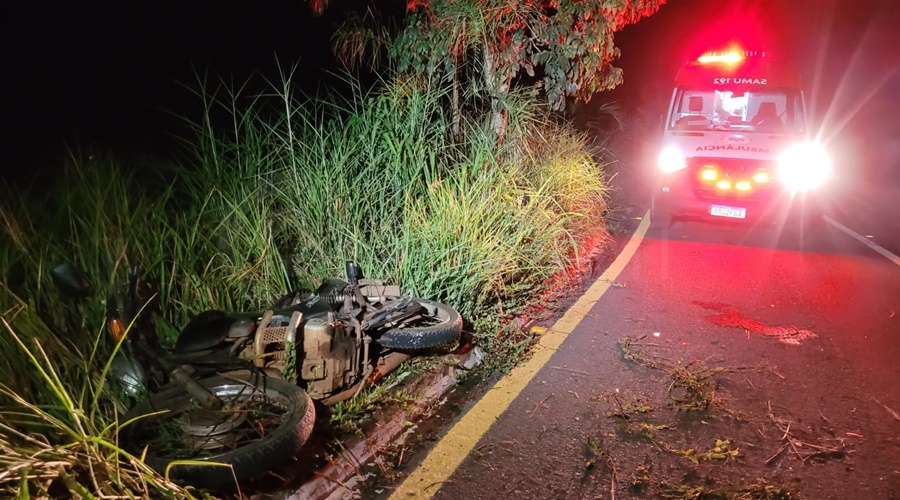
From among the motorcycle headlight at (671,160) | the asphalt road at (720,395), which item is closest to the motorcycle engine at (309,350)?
the asphalt road at (720,395)

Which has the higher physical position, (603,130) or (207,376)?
(603,130)

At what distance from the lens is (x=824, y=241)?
792 centimetres

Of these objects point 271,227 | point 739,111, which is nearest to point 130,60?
point 271,227

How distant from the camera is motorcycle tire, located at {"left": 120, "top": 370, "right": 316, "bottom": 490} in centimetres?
236

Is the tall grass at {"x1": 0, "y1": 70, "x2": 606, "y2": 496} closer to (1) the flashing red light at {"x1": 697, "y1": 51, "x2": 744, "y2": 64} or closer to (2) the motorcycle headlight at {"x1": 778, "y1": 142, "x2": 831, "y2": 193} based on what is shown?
(2) the motorcycle headlight at {"x1": 778, "y1": 142, "x2": 831, "y2": 193}

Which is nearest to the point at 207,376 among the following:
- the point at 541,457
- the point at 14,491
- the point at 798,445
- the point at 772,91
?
the point at 14,491

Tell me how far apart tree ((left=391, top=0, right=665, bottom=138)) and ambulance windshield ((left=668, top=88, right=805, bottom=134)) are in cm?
155

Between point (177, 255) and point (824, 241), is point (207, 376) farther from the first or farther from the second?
point (824, 241)

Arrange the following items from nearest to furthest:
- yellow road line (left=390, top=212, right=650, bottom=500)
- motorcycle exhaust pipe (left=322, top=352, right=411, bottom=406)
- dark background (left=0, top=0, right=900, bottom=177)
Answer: yellow road line (left=390, top=212, right=650, bottom=500) < motorcycle exhaust pipe (left=322, top=352, right=411, bottom=406) < dark background (left=0, top=0, right=900, bottom=177)

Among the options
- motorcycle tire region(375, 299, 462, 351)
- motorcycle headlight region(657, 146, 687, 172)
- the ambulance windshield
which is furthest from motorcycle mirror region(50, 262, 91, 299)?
the ambulance windshield

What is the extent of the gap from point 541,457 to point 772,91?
6881 millimetres

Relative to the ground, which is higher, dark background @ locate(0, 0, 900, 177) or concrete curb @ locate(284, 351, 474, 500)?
dark background @ locate(0, 0, 900, 177)

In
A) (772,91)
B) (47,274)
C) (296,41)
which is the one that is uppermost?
(296,41)

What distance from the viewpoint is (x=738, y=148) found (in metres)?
7.16
